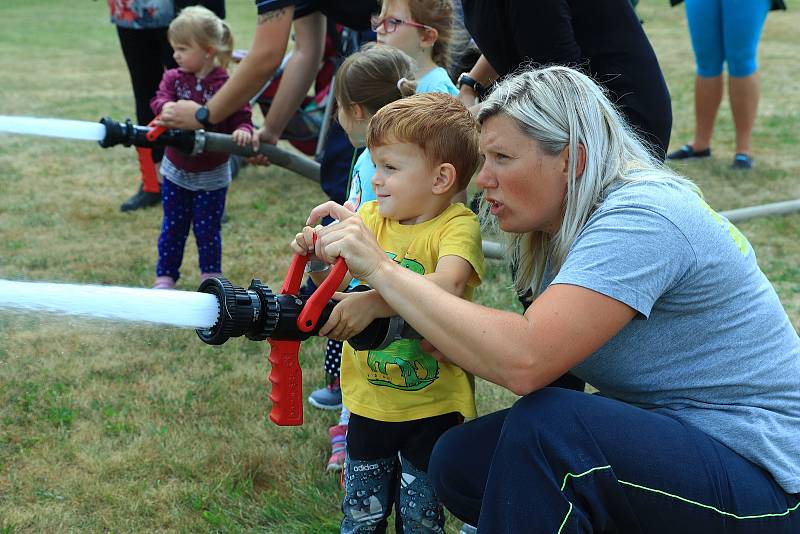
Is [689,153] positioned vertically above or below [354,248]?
below

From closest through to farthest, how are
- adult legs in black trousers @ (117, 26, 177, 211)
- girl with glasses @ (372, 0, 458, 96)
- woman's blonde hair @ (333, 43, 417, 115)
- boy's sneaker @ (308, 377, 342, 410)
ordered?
woman's blonde hair @ (333, 43, 417, 115), girl with glasses @ (372, 0, 458, 96), boy's sneaker @ (308, 377, 342, 410), adult legs in black trousers @ (117, 26, 177, 211)

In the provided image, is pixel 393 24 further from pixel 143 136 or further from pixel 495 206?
pixel 495 206

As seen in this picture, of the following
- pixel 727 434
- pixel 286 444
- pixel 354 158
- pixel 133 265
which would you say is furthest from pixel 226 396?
pixel 727 434

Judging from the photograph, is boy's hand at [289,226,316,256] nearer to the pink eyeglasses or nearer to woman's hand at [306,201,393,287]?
woman's hand at [306,201,393,287]

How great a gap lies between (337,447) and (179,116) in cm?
179

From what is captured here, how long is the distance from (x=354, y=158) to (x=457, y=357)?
1371 millimetres

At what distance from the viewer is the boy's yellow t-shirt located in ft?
7.84

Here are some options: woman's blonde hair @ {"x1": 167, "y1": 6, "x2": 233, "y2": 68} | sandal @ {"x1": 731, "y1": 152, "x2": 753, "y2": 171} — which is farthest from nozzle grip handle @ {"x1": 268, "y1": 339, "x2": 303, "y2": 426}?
sandal @ {"x1": 731, "y1": 152, "x2": 753, "y2": 171}

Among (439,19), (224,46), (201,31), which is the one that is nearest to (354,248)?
(439,19)

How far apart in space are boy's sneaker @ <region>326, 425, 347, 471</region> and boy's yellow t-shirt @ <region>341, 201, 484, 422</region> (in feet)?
2.10

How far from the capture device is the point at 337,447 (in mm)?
3195

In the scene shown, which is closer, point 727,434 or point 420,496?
point 727,434

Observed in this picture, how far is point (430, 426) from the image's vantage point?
251cm

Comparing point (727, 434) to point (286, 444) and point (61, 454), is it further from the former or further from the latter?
point (61, 454)
